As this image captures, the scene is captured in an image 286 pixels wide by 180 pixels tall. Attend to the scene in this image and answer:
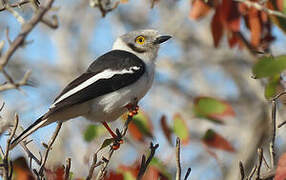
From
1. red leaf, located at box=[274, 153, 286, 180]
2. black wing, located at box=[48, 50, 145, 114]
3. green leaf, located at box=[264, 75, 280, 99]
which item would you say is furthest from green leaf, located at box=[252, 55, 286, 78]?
black wing, located at box=[48, 50, 145, 114]

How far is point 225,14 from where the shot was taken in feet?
13.6

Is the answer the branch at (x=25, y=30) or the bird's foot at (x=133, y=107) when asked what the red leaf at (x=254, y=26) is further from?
the branch at (x=25, y=30)

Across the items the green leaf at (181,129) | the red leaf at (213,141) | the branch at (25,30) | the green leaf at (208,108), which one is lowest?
the red leaf at (213,141)

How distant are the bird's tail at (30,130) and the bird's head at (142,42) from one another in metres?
1.43

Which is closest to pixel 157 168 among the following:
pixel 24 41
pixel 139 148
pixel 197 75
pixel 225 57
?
pixel 139 148

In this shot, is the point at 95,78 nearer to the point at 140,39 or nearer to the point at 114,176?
the point at 140,39

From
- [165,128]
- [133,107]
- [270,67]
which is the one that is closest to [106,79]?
[133,107]

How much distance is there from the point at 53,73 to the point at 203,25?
345 centimetres

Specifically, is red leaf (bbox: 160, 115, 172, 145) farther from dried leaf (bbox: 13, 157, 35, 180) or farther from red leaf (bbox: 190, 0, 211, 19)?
dried leaf (bbox: 13, 157, 35, 180)

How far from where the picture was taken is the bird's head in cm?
512

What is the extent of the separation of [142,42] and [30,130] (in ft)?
6.22

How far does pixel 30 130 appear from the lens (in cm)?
360

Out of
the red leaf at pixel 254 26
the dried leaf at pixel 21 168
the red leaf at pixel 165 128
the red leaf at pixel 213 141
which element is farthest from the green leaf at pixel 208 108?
the dried leaf at pixel 21 168

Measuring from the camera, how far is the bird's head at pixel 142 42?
5121 mm
